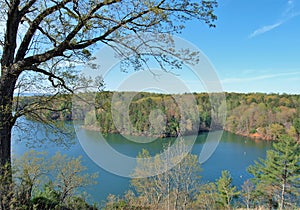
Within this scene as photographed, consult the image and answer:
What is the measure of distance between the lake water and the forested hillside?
412mm

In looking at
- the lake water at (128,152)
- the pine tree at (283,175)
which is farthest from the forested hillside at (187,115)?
the pine tree at (283,175)

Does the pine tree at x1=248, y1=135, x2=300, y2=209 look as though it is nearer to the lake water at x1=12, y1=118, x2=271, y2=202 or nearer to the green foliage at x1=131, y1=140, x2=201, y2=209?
the green foliage at x1=131, y1=140, x2=201, y2=209

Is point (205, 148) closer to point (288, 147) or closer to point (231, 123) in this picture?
point (288, 147)

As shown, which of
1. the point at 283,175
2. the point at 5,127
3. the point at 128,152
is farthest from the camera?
the point at 128,152

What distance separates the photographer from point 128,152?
1805 centimetres

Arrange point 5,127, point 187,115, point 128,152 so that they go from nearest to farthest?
point 5,127 < point 187,115 < point 128,152

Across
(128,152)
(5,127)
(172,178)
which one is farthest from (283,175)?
(5,127)

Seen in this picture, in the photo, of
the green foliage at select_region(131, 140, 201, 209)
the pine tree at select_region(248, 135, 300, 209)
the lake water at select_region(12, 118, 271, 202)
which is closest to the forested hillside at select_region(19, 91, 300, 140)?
the lake water at select_region(12, 118, 271, 202)

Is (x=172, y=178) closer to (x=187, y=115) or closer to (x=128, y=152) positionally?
(x=187, y=115)

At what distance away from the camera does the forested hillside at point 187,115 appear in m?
3.46

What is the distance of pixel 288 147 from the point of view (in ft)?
38.3

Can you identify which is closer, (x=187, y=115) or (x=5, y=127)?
(x=5, y=127)

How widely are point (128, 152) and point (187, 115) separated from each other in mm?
7372

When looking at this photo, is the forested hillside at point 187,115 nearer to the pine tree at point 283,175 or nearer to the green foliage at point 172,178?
the green foliage at point 172,178
